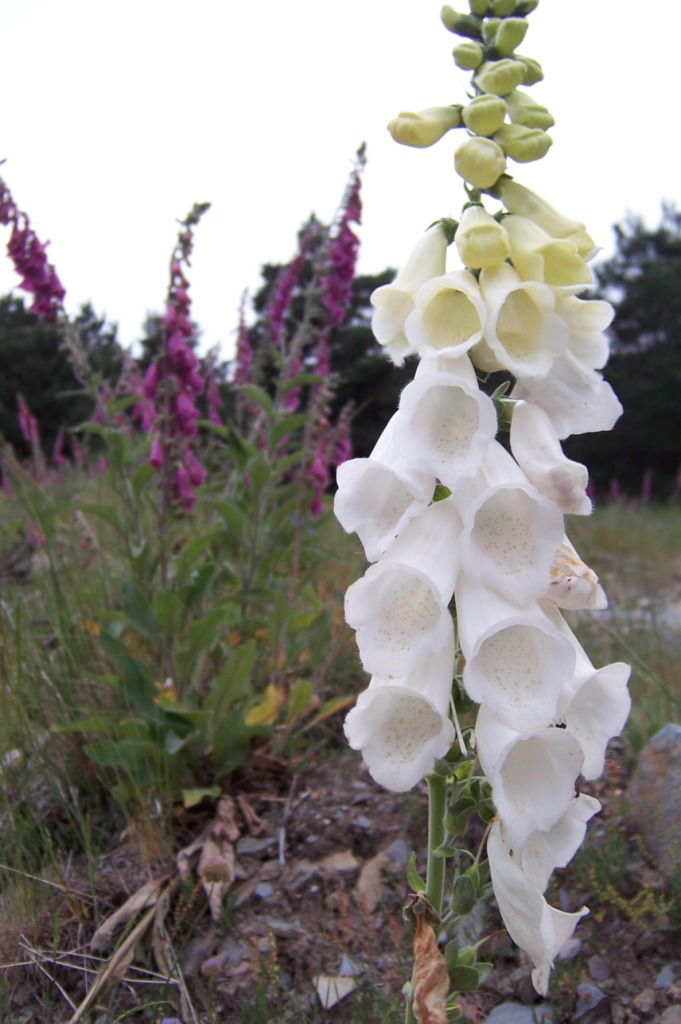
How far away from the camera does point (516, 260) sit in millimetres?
1346

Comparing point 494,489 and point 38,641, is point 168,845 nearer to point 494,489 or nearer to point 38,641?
point 38,641

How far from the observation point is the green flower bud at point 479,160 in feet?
4.40

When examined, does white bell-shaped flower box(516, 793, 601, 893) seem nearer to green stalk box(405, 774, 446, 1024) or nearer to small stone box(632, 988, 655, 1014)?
green stalk box(405, 774, 446, 1024)

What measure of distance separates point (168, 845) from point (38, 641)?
933mm

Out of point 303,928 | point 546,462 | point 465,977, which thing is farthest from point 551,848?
point 303,928

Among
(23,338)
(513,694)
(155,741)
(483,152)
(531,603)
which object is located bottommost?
(23,338)

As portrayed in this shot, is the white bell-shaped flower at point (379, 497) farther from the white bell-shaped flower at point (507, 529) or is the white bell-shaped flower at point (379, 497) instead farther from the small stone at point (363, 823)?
the small stone at point (363, 823)

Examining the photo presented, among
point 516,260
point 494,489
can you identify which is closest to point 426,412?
point 494,489

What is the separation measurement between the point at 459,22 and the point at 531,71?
17 centimetres

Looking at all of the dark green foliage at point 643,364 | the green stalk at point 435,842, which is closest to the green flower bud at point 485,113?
the green stalk at point 435,842

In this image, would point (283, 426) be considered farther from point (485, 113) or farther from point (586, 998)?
point (586, 998)

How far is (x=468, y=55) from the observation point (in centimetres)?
146

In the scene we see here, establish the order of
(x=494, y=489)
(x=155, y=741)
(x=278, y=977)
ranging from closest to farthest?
(x=494, y=489)
(x=278, y=977)
(x=155, y=741)

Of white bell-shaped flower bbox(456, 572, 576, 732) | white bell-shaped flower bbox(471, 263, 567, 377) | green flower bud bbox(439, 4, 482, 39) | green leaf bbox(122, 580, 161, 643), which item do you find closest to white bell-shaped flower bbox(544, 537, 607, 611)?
white bell-shaped flower bbox(456, 572, 576, 732)
